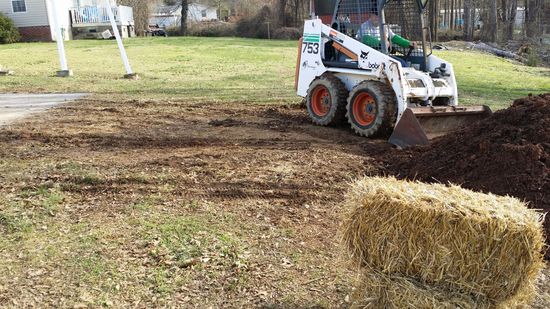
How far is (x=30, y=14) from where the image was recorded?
111 ft

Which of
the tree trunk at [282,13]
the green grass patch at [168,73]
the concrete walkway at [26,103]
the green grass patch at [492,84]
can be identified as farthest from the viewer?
the tree trunk at [282,13]

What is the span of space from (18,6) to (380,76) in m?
32.3

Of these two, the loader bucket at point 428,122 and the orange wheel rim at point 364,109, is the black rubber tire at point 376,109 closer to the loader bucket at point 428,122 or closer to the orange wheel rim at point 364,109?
the orange wheel rim at point 364,109

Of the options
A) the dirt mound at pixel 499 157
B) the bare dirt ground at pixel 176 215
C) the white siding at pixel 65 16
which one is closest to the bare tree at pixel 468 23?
the white siding at pixel 65 16

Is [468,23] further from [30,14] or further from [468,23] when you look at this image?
[30,14]

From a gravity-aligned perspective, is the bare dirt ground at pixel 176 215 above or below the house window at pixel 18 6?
below

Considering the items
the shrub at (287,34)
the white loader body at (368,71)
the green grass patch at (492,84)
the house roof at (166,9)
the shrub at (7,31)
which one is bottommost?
the green grass patch at (492,84)

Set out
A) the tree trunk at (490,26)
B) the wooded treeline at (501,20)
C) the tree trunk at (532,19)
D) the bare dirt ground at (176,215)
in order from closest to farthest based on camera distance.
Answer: the bare dirt ground at (176,215) < the tree trunk at (490,26) < the wooded treeline at (501,20) < the tree trunk at (532,19)

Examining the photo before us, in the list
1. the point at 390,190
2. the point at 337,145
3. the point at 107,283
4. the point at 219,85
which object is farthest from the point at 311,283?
the point at 219,85

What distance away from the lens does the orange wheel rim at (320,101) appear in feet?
31.4

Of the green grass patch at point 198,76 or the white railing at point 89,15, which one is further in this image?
the white railing at point 89,15

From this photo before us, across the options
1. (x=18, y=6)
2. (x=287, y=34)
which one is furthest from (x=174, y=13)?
(x=18, y=6)

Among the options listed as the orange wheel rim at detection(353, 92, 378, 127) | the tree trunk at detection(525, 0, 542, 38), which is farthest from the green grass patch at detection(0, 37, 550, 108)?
the tree trunk at detection(525, 0, 542, 38)

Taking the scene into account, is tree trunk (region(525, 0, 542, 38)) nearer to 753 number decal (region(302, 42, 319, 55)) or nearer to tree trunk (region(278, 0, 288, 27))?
tree trunk (region(278, 0, 288, 27))
